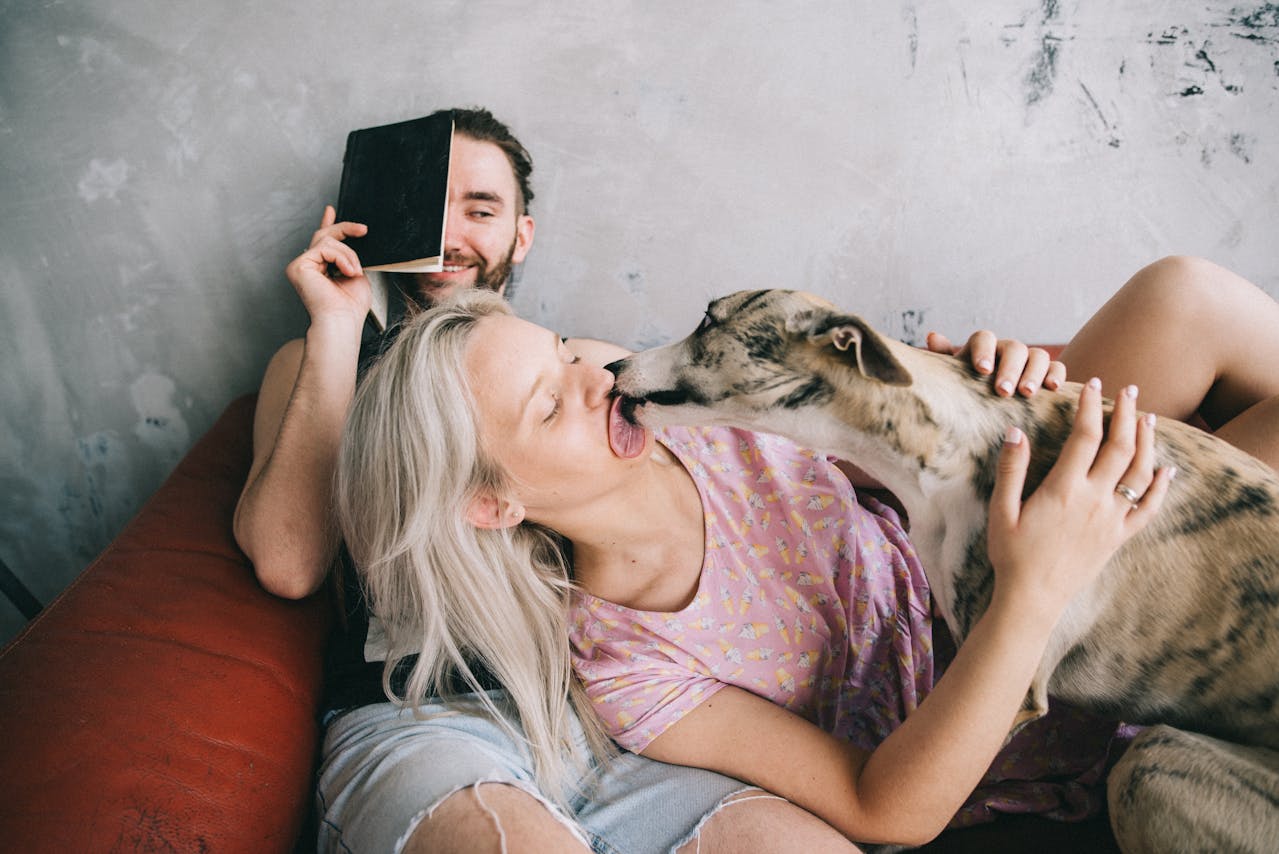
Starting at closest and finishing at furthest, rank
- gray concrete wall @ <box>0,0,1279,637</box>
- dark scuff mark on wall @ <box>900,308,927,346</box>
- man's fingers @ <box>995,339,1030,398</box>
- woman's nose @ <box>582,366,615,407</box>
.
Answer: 1. man's fingers @ <box>995,339,1030,398</box>
2. woman's nose @ <box>582,366,615,407</box>
3. gray concrete wall @ <box>0,0,1279,637</box>
4. dark scuff mark on wall @ <box>900,308,927,346</box>

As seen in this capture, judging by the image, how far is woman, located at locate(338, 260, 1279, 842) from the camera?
3.36 feet

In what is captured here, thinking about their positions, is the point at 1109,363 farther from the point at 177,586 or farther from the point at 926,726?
the point at 177,586

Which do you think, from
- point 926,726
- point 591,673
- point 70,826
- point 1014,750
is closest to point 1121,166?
point 1014,750

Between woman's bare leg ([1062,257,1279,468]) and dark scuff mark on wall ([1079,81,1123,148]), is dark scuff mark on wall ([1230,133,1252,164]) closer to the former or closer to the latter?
dark scuff mark on wall ([1079,81,1123,148])

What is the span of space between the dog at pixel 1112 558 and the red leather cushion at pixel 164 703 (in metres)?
0.85

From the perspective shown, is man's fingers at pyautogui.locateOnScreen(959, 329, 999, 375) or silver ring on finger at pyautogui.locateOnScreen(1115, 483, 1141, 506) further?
man's fingers at pyautogui.locateOnScreen(959, 329, 999, 375)

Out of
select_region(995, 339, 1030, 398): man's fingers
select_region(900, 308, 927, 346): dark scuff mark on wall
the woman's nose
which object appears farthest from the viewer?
select_region(900, 308, 927, 346): dark scuff mark on wall

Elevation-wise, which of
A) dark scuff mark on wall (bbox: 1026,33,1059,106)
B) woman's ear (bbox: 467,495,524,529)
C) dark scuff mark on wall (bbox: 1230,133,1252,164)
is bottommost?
woman's ear (bbox: 467,495,524,529)

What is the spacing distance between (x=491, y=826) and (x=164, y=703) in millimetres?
602

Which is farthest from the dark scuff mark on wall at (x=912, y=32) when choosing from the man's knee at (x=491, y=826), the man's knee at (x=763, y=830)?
the man's knee at (x=491, y=826)

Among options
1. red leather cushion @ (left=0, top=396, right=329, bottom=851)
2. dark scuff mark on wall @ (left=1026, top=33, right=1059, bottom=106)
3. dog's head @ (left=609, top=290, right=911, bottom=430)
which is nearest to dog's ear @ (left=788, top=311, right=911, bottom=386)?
dog's head @ (left=609, top=290, right=911, bottom=430)

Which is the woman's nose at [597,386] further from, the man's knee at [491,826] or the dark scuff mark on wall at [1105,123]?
the dark scuff mark on wall at [1105,123]

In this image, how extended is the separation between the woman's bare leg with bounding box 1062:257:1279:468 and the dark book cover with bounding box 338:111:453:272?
4.72ft

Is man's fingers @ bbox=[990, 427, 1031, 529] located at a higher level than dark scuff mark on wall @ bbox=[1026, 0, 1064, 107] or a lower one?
lower
